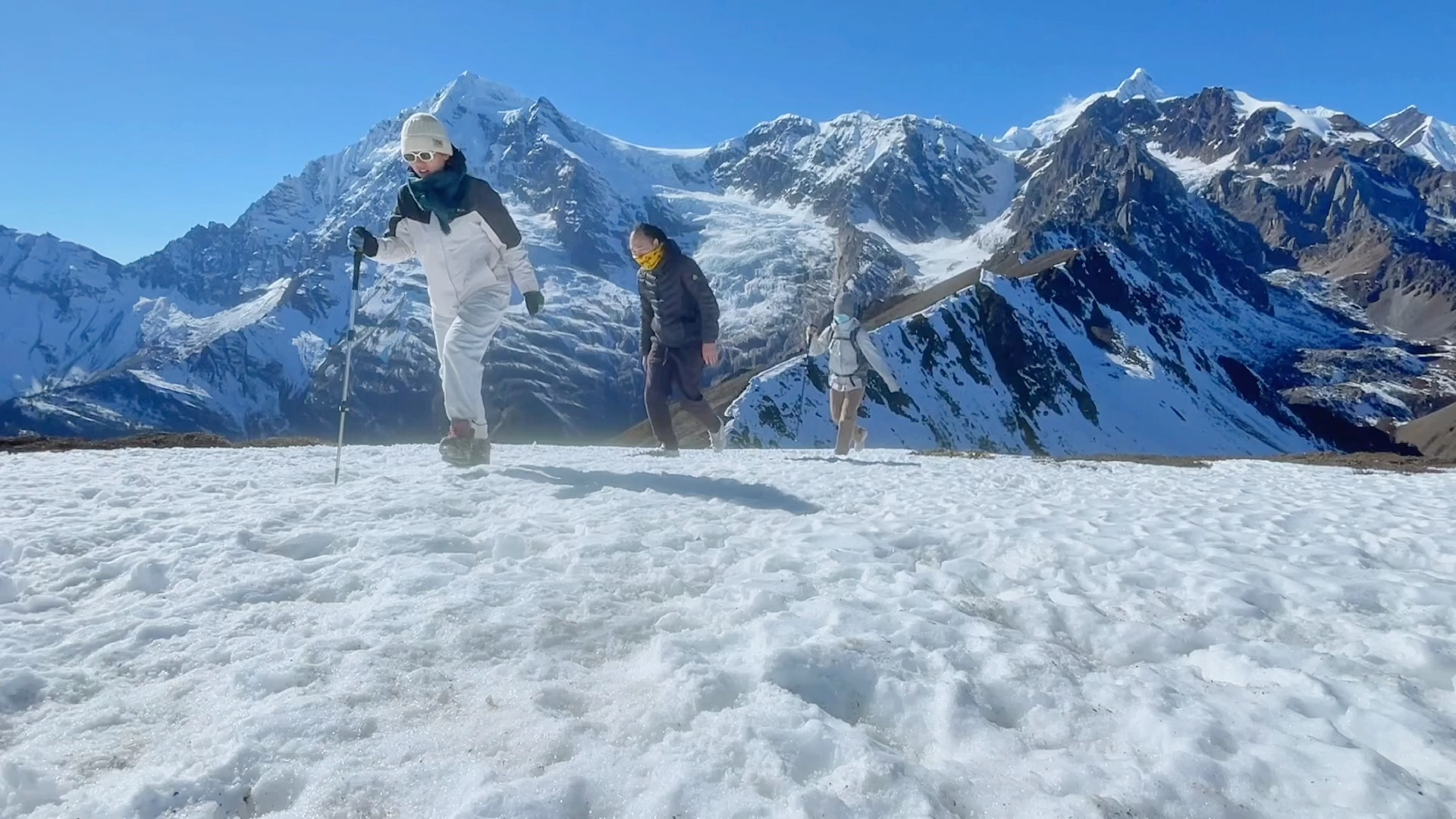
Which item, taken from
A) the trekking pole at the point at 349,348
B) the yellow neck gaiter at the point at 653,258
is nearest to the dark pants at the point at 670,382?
the yellow neck gaiter at the point at 653,258

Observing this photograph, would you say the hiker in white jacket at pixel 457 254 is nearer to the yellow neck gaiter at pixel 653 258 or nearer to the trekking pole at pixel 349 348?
the trekking pole at pixel 349 348

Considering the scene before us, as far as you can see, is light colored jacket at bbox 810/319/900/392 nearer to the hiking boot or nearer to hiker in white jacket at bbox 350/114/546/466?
hiker in white jacket at bbox 350/114/546/466

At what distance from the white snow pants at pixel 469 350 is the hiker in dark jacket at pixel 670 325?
286 centimetres

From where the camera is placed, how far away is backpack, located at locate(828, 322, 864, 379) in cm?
1515

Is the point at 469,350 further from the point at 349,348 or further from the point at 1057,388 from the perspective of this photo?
the point at 1057,388

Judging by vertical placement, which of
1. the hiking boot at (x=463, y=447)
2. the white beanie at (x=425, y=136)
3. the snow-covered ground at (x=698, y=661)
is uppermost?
the white beanie at (x=425, y=136)

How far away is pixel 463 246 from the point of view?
9828mm

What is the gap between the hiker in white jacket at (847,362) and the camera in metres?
14.8

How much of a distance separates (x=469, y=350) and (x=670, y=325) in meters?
3.72

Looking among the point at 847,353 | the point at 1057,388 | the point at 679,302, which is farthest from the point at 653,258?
the point at 1057,388

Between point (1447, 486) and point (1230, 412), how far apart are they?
608ft

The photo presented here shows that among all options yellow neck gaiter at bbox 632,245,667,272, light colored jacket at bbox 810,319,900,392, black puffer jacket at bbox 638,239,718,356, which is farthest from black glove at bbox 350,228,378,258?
light colored jacket at bbox 810,319,900,392

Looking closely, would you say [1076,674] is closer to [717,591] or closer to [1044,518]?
[717,591]

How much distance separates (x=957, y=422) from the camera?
390ft
